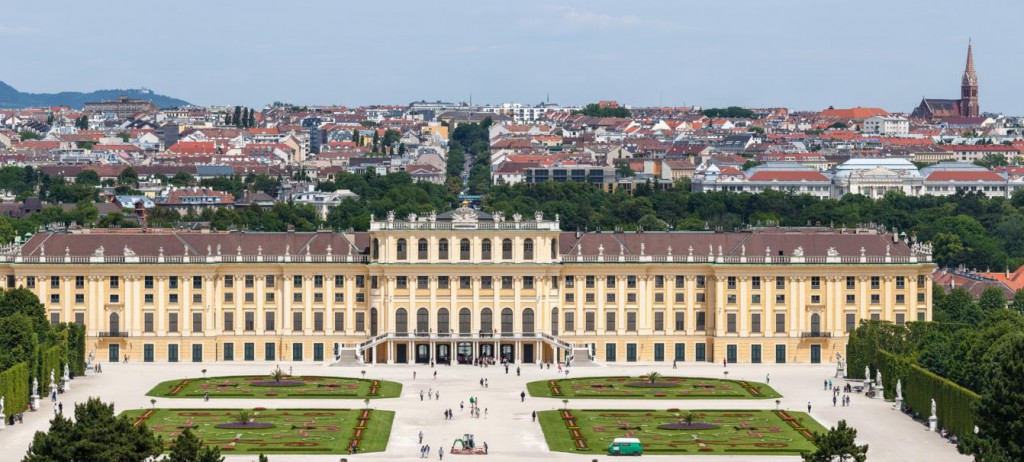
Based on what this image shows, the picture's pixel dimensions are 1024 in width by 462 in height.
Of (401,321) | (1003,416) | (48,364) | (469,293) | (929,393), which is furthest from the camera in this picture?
(401,321)

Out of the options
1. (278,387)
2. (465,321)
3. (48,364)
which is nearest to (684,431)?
(278,387)

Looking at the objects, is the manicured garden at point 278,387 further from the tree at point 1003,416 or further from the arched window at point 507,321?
the tree at point 1003,416

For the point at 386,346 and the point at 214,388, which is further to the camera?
the point at 386,346

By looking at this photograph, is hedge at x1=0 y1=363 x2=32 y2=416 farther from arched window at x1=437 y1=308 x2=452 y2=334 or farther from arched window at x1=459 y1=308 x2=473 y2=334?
arched window at x1=459 y1=308 x2=473 y2=334

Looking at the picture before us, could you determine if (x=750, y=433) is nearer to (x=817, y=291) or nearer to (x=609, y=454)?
(x=609, y=454)

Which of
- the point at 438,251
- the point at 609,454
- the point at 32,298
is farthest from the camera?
the point at 438,251

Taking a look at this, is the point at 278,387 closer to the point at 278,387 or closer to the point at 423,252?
Answer: the point at 278,387

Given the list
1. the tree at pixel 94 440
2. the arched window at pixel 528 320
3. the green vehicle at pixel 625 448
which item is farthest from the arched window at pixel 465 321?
the tree at pixel 94 440

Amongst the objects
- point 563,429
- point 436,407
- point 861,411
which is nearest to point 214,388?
point 436,407
